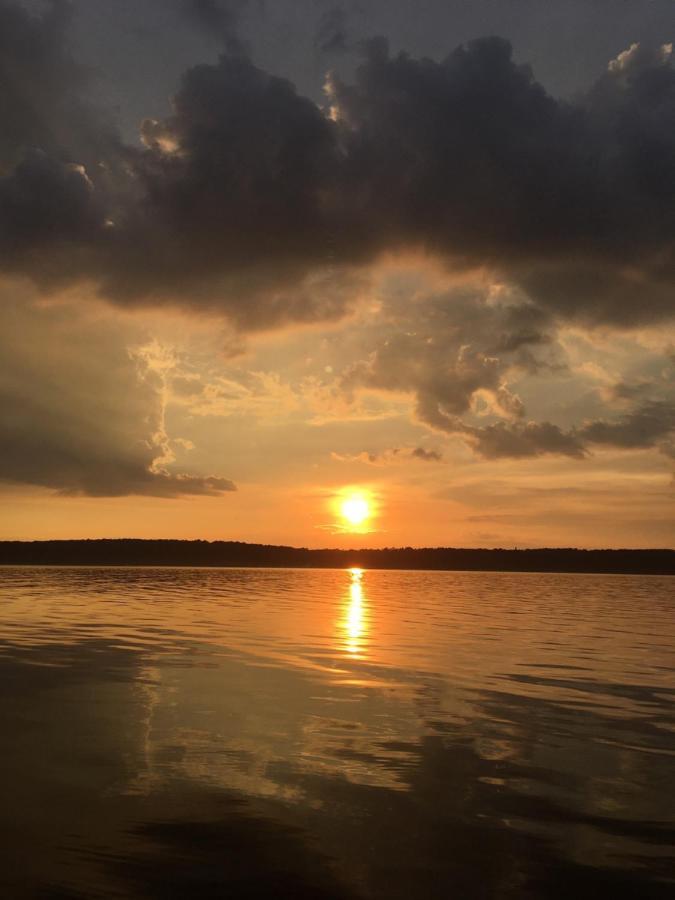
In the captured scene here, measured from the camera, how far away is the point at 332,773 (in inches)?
499

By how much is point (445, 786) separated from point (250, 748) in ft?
12.7

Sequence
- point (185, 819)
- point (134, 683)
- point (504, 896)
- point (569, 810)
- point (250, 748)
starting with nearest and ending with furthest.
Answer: point (504, 896)
point (185, 819)
point (569, 810)
point (250, 748)
point (134, 683)

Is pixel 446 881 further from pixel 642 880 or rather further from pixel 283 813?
pixel 283 813

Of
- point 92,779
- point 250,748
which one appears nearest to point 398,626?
point 250,748

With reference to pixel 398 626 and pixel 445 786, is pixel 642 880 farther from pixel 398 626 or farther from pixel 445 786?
pixel 398 626

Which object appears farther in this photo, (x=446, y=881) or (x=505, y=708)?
(x=505, y=708)

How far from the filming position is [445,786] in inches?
475

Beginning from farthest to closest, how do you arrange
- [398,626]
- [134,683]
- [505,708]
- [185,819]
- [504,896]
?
1. [398,626]
2. [134,683]
3. [505,708]
4. [185,819]
5. [504,896]

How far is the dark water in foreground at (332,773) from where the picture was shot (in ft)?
28.7

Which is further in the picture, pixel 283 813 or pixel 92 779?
pixel 92 779

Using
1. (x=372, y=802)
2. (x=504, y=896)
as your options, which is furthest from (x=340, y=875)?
(x=372, y=802)

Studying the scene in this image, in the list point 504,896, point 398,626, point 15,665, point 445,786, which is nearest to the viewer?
point 504,896

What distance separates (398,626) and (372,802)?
1146 inches

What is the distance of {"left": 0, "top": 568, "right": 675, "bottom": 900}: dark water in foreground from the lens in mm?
8742
